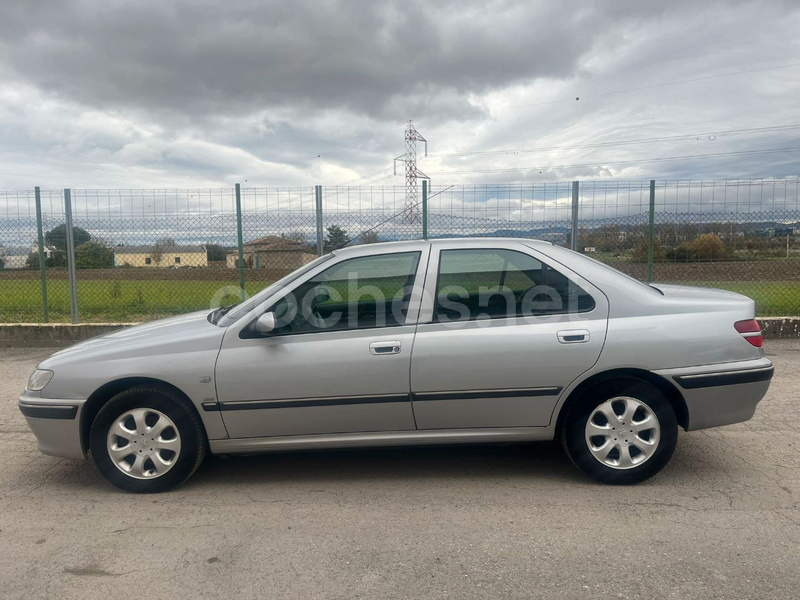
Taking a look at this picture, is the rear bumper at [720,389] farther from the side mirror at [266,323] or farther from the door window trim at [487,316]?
the side mirror at [266,323]

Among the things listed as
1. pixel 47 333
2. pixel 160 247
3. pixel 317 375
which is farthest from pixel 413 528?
pixel 47 333

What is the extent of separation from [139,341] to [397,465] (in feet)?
6.20

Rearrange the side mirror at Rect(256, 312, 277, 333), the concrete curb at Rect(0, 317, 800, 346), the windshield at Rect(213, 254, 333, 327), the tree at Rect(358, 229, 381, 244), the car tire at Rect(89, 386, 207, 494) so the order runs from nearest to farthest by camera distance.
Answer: the side mirror at Rect(256, 312, 277, 333), the car tire at Rect(89, 386, 207, 494), the windshield at Rect(213, 254, 333, 327), the tree at Rect(358, 229, 381, 244), the concrete curb at Rect(0, 317, 800, 346)

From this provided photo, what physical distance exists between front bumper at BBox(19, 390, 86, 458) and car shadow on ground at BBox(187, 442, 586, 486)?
76cm

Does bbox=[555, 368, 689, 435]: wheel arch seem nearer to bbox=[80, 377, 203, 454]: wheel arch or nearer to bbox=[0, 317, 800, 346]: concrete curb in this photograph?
bbox=[80, 377, 203, 454]: wheel arch

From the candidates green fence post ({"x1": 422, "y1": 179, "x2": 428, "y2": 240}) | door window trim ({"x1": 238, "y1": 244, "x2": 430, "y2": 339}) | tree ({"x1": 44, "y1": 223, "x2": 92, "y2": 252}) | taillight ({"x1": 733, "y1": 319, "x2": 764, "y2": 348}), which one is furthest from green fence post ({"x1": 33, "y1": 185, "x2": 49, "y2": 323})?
taillight ({"x1": 733, "y1": 319, "x2": 764, "y2": 348})

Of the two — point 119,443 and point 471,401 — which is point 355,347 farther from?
point 119,443

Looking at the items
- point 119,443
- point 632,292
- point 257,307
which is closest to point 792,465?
point 632,292

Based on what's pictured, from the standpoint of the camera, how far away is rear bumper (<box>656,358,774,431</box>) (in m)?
3.62

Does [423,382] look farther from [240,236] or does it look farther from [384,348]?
[240,236]

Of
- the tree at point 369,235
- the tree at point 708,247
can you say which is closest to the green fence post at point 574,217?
the tree at point 708,247

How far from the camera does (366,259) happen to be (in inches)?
158

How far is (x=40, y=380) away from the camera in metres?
3.77

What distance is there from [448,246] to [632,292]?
3.92 ft
